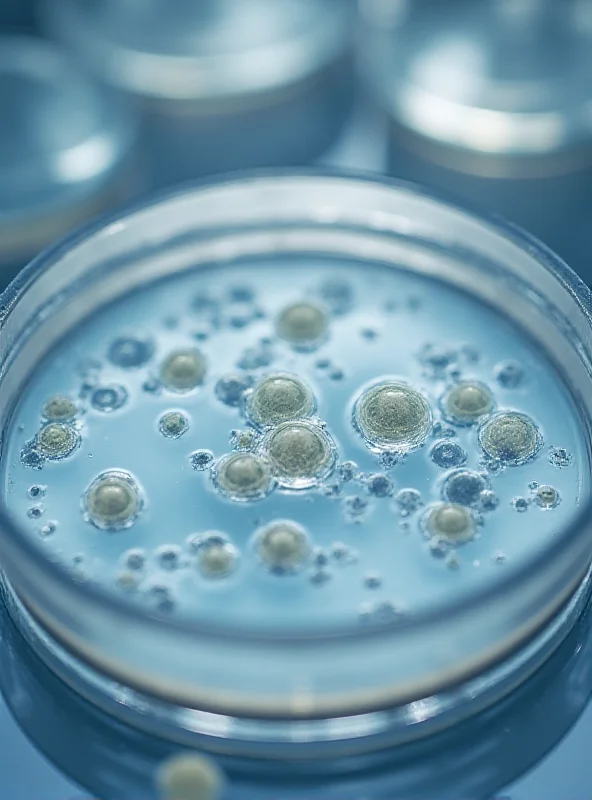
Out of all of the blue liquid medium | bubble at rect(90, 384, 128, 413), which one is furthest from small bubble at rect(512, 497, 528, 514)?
bubble at rect(90, 384, 128, 413)

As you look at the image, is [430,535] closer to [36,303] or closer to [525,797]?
[525,797]

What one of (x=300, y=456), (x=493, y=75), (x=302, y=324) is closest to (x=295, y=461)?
(x=300, y=456)

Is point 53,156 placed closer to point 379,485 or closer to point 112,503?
point 112,503

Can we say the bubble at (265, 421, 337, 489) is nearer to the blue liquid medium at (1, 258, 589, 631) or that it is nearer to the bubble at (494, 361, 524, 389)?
the blue liquid medium at (1, 258, 589, 631)

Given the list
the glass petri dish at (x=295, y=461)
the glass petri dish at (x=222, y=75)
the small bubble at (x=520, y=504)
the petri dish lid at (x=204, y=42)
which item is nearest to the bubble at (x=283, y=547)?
the glass petri dish at (x=295, y=461)

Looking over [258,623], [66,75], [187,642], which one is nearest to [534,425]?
[258,623]

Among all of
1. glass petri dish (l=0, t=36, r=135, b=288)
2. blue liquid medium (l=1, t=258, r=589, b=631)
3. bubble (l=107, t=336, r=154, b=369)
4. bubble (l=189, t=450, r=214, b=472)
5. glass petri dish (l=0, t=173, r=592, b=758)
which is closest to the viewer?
glass petri dish (l=0, t=173, r=592, b=758)
